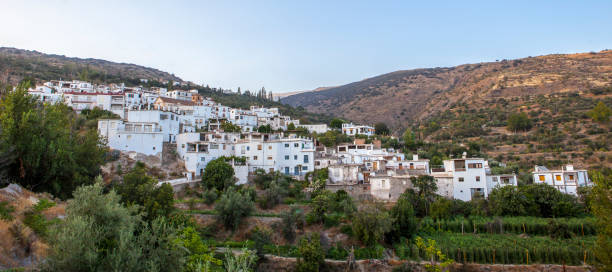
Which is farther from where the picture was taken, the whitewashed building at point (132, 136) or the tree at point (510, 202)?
the whitewashed building at point (132, 136)

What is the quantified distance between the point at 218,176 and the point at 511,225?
1017 inches

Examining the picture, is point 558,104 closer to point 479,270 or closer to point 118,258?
point 479,270

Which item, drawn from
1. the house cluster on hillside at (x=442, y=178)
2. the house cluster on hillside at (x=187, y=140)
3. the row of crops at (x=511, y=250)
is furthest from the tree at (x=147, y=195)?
the row of crops at (x=511, y=250)

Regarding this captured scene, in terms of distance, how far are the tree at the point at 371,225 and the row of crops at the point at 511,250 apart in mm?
1946

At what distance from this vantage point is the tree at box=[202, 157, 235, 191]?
110 ft

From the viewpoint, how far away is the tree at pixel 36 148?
59.8 feet

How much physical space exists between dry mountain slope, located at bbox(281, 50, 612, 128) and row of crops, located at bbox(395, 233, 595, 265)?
2324 inches

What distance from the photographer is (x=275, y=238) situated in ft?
92.1

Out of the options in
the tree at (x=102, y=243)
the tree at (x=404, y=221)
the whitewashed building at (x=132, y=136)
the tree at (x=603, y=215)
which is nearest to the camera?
the tree at (x=102, y=243)

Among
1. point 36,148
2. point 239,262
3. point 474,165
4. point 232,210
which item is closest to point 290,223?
point 232,210

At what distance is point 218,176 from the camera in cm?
3341

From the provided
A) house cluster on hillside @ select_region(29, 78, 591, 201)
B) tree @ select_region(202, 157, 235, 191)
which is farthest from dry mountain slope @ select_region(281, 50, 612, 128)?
tree @ select_region(202, 157, 235, 191)

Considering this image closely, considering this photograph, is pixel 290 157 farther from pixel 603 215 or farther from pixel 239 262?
pixel 239 262

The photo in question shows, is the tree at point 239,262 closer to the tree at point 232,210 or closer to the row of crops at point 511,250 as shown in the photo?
the tree at point 232,210
